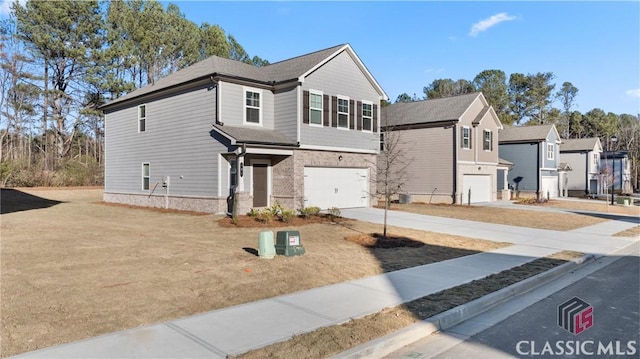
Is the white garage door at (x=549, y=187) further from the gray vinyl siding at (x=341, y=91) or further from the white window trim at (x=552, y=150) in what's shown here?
the gray vinyl siding at (x=341, y=91)

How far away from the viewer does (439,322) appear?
580 centimetres

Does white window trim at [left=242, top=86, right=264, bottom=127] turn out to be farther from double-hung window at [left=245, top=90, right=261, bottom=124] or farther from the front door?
the front door

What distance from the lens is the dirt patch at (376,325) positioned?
15.2 feet

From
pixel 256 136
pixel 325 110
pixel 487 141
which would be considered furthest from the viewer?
pixel 487 141

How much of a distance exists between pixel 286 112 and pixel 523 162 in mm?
28264

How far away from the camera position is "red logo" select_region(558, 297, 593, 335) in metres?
5.78

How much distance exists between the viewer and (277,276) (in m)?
7.92

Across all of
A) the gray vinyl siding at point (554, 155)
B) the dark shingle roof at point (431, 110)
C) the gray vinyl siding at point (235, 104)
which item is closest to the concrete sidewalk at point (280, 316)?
the gray vinyl siding at point (235, 104)

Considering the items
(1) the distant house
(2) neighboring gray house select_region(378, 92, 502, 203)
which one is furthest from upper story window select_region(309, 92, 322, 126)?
(1) the distant house

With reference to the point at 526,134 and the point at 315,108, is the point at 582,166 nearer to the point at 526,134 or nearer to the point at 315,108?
the point at 526,134

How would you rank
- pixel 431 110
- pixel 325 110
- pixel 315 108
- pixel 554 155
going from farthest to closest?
pixel 554 155, pixel 431 110, pixel 325 110, pixel 315 108

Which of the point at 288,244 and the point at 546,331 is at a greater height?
the point at 288,244

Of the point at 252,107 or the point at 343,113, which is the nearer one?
the point at 252,107

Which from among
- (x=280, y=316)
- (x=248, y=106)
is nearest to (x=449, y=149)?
(x=248, y=106)
